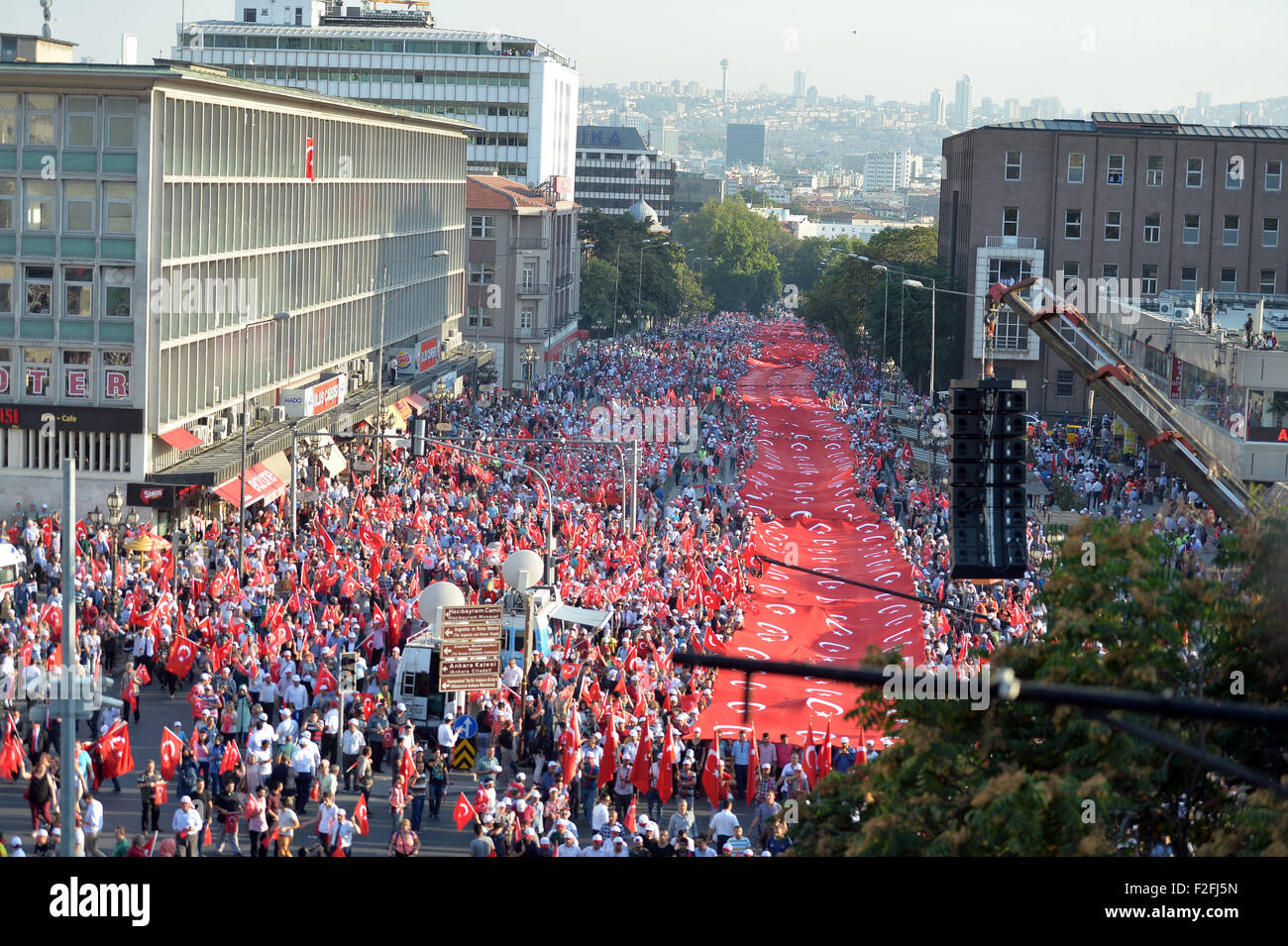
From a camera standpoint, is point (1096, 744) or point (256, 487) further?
point (256, 487)

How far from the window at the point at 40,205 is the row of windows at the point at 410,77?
84710 millimetres

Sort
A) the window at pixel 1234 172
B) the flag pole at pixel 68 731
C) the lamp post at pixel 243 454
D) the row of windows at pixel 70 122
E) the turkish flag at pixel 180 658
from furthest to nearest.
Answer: the window at pixel 1234 172 < the row of windows at pixel 70 122 < the lamp post at pixel 243 454 < the turkish flag at pixel 180 658 < the flag pole at pixel 68 731

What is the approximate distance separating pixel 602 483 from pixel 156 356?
42.8 ft

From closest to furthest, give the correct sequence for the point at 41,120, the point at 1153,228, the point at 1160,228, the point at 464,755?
the point at 464,755, the point at 41,120, the point at 1160,228, the point at 1153,228

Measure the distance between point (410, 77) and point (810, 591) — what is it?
96664mm

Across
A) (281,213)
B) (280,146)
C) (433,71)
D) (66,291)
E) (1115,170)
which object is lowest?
(66,291)

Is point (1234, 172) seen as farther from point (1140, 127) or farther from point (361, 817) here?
point (361, 817)

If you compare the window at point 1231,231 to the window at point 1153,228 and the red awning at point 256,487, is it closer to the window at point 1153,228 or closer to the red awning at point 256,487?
the window at point 1153,228

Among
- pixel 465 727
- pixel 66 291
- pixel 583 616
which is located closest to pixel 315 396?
pixel 66 291

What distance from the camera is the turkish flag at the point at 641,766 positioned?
22.8 metres

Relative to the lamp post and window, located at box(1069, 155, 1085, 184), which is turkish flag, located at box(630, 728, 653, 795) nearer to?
the lamp post

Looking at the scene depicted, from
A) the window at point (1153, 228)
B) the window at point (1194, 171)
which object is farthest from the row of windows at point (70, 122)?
the window at point (1194, 171)

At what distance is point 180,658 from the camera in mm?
28062

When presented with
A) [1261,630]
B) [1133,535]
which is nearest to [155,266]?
[1133,535]
